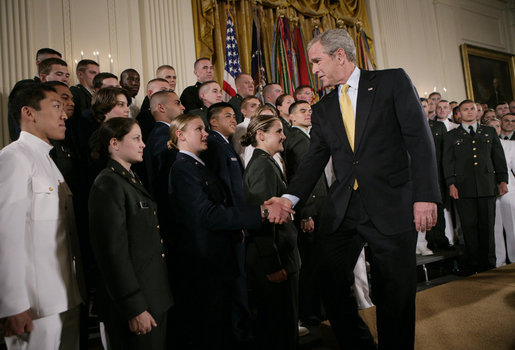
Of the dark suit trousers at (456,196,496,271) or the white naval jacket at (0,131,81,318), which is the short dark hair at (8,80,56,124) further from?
the dark suit trousers at (456,196,496,271)

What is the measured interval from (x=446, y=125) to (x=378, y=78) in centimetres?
531

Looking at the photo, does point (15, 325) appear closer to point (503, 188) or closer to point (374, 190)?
point (374, 190)

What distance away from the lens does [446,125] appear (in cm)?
677

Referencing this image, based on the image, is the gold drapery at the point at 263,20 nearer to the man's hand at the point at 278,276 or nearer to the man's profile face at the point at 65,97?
the man's profile face at the point at 65,97

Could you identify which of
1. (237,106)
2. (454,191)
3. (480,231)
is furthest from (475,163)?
(237,106)

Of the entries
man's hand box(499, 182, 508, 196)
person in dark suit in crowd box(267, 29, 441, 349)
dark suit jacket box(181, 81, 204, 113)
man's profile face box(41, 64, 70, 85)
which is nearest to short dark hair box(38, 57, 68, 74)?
man's profile face box(41, 64, 70, 85)

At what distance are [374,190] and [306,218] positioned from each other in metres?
1.20

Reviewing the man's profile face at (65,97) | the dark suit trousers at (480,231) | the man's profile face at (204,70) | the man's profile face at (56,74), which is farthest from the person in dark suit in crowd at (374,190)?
the dark suit trousers at (480,231)

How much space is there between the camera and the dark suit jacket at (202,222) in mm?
2266

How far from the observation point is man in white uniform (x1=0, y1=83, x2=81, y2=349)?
168 cm

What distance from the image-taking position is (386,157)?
2062 mm

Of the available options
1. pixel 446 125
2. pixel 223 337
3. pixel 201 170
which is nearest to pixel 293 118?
pixel 201 170

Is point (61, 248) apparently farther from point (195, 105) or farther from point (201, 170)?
point (195, 105)

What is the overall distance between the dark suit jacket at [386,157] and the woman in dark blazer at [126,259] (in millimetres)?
954
